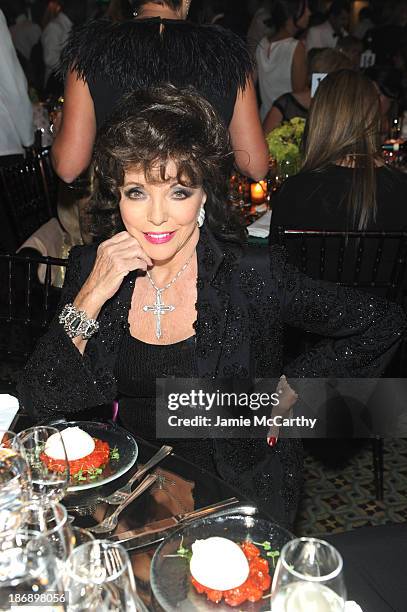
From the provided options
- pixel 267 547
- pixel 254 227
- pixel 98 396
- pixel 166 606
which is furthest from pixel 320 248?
pixel 166 606

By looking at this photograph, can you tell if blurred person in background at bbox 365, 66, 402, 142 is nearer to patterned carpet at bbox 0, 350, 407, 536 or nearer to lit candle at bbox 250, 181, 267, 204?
lit candle at bbox 250, 181, 267, 204

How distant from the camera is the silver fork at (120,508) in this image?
1.30 meters

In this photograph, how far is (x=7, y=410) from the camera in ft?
5.43

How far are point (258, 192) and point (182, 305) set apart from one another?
154cm

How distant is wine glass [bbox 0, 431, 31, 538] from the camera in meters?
1.03

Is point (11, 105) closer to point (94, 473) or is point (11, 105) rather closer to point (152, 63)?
point (152, 63)

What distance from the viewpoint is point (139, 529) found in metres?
Result: 1.29

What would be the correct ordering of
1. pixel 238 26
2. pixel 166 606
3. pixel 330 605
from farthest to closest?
1. pixel 238 26
2. pixel 166 606
3. pixel 330 605

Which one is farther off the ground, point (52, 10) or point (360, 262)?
point (52, 10)

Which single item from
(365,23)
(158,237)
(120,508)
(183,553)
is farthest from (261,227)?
(365,23)

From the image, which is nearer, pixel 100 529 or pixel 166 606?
pixel 166 606

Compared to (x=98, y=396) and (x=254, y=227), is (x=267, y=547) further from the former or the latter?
(x=254, y=227)

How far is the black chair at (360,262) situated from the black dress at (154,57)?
24.3 inches

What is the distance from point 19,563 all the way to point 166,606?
0.88 feet
